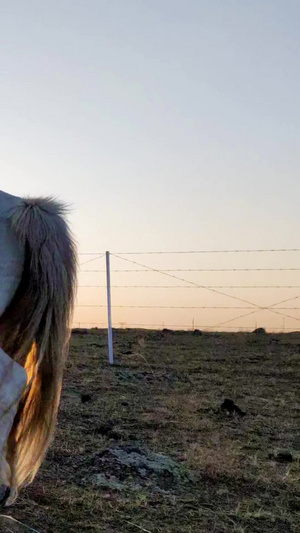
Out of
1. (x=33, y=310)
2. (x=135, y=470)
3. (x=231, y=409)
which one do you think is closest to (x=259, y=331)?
(x=231, y=409)

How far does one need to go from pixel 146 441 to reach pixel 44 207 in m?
2.60

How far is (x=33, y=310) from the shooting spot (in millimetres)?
2545

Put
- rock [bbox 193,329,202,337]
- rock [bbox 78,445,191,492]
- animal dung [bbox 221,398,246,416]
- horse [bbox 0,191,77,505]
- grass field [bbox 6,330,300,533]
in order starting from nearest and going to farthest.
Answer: horse [bbox 0,191,77,505], grass field [bbox 6,330,300,533], rock [bbox 78,445,191,492], animal dung [bbox 221,398,246,416], rock [bbox 193,329,202,337]

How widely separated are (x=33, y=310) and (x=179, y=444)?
8.34ft

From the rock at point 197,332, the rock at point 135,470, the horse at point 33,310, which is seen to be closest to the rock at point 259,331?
the rock at point 197,332

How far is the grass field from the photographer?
10.6 feet

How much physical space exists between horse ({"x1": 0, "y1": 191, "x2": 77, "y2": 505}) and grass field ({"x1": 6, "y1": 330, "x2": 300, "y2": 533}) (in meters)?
0.57

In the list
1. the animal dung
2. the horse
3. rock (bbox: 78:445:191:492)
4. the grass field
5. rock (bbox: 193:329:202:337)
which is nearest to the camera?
the horse

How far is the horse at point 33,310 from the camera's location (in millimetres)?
2479

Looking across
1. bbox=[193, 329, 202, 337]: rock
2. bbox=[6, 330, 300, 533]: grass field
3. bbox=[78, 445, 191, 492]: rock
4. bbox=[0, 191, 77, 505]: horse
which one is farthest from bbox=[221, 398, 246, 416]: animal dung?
bbox=[193, 329, 202, 337]: rock

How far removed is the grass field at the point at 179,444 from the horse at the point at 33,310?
1.86 ft

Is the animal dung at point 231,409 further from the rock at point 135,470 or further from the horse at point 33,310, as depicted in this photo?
the horse at point 33,310

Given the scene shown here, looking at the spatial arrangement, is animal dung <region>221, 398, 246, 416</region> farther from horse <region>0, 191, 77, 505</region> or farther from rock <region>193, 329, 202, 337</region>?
rock <region>193, 329, 202, 337</region>

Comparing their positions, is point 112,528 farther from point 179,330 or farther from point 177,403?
point 179,330
